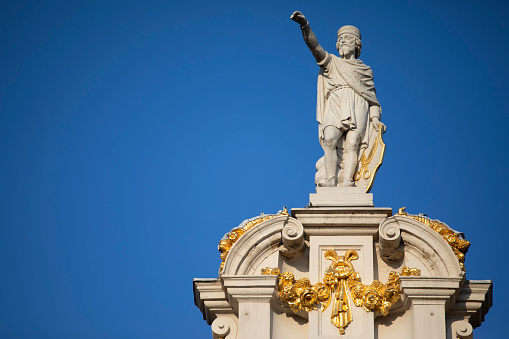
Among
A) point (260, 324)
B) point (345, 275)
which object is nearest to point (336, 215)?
point (345, 275)

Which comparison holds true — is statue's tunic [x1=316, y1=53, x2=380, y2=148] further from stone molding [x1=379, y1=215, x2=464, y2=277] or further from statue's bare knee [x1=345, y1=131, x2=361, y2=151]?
stone molding [x1=379, y1=215, x2=464, y2=277]

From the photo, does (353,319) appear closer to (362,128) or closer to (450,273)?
(450,273)

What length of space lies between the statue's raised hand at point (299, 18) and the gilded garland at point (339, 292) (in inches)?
179

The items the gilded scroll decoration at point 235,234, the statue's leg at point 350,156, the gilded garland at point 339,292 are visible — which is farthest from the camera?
the statue's leg at point 350,156

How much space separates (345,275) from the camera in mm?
21172

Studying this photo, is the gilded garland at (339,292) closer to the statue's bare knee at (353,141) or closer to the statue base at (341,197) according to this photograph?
the statue base at (341,197)

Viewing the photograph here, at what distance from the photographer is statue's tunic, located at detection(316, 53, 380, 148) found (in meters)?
22.6

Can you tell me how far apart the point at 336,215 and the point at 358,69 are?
3175mm

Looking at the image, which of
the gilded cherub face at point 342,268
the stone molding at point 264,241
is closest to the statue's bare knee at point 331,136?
the stone molding at point 264,241

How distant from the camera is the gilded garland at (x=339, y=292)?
20.9 m

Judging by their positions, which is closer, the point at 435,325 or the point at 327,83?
the point at 435,325

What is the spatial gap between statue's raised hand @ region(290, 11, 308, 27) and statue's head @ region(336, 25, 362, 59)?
50.4 inches

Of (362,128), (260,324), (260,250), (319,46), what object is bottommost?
(260,324)

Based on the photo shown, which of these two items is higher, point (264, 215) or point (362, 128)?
point (362, 128)
